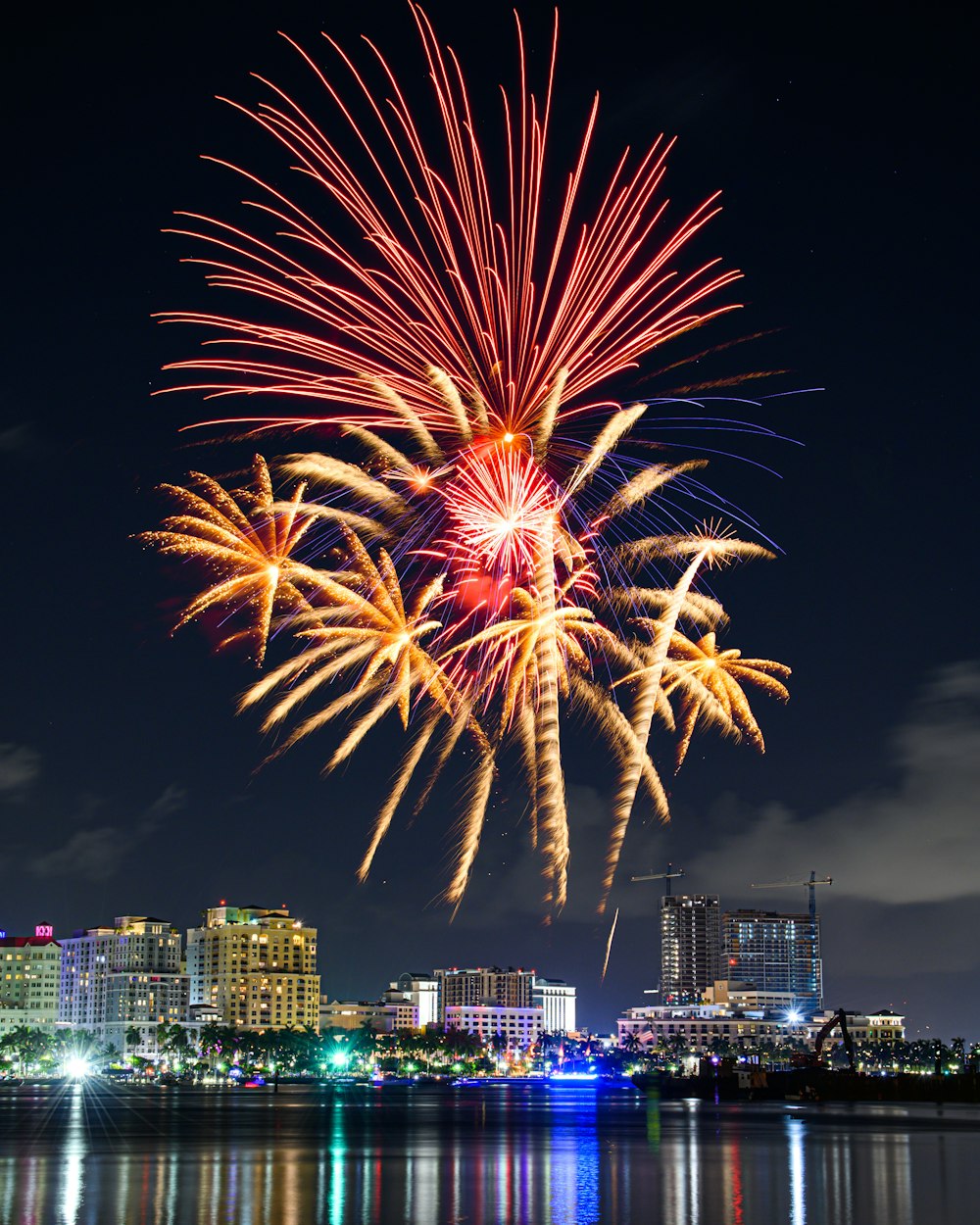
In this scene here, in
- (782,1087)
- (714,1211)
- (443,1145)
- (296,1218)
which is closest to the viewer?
(296,1218)

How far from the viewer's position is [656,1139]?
6944 cm

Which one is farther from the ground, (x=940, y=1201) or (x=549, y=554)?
(x=549, y=554)

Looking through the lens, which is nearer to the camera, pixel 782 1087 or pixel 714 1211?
pixel 714 1211

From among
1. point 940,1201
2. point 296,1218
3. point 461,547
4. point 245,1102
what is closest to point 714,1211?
point 940,1201

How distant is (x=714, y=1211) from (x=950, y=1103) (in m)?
107

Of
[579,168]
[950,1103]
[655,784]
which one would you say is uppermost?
[579,168]

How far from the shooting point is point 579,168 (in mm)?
36812

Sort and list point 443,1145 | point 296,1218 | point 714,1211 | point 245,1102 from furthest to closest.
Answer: point 245,1102
point 443,1145
point 714,1211
point 296,1218

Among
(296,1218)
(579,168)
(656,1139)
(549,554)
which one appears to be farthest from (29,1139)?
(579,168)

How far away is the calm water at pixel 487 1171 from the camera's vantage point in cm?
3525

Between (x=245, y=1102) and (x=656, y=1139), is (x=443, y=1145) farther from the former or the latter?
(x=245, y=1102)

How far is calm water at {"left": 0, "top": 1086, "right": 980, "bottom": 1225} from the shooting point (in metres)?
A: 35.2

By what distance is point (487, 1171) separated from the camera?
4875 centimetres

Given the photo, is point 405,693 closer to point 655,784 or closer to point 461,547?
point 461,547
